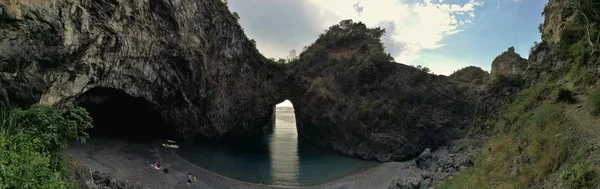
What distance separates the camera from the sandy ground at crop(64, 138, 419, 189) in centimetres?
2950

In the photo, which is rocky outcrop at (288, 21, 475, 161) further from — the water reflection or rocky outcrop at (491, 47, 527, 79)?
the water reflection

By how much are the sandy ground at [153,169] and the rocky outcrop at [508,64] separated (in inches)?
749

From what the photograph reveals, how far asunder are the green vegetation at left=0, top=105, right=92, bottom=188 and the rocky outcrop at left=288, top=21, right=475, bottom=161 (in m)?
38.2

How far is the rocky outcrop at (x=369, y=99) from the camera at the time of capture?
4944cm

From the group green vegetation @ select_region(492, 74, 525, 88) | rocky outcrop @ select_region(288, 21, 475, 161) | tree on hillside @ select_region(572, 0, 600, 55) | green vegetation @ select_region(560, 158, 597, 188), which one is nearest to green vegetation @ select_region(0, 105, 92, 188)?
green vegetation @ select_region(560, 158, 597, 188)

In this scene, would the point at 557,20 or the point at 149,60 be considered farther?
the point at 149,60

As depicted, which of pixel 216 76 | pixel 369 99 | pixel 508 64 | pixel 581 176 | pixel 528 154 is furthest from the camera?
pixel 369 99

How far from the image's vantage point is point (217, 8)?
45.7 meters

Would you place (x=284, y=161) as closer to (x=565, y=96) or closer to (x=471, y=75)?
(x=471, y=75)

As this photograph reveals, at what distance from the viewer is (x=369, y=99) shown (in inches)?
2099

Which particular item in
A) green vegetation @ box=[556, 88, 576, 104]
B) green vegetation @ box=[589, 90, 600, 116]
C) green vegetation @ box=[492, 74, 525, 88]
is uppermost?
green vegetation @ box=[492, 74, 525, 88]

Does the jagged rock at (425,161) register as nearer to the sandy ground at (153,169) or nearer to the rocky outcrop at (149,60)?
the sandy ground at (153,169)

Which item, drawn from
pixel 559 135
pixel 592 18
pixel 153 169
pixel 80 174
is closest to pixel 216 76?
pixel 153 169

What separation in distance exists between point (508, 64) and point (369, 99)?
18.6m
